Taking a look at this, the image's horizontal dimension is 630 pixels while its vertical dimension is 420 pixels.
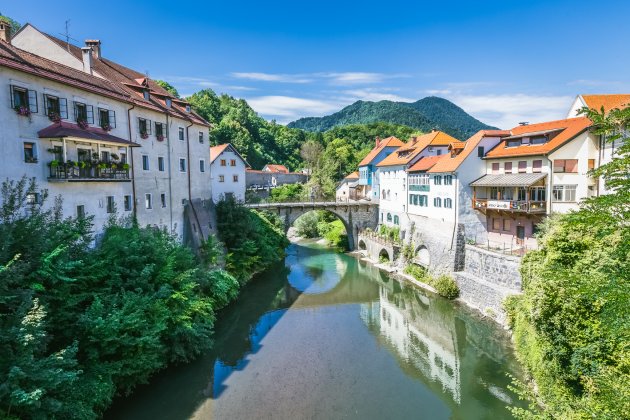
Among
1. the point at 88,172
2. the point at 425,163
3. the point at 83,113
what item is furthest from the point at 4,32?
the point at 425,163

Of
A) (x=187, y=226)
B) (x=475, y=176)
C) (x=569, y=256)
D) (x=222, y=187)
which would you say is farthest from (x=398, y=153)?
(x=569, y=256)

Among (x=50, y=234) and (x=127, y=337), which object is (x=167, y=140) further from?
(x=127, y=337)

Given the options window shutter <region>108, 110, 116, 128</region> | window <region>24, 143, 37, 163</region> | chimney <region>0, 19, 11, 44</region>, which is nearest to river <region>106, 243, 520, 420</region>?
window <region>24, 143, 37, 163</region>

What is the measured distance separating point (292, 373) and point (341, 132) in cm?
10051

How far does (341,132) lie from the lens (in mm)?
113375

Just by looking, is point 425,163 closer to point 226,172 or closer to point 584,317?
point 226,172

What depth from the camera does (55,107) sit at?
693 inches

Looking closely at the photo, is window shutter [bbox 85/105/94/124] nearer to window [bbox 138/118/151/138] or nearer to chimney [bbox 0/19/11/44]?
window [bbox 138/118/151/138]

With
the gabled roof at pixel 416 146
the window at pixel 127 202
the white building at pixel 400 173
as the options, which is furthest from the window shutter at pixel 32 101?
the gabled roof at pixel 416 146

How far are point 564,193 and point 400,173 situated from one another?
1756cm

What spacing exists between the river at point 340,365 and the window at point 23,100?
12.8 meters

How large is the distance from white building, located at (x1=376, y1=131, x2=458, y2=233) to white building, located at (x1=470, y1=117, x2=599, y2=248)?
326 inches

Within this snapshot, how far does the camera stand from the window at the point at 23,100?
610 inches

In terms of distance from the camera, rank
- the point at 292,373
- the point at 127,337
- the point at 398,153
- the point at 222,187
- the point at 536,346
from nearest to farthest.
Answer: the point at 127,337
the point at 536,346
the point at 292,373
the point at 222,187
the point at 398,153
